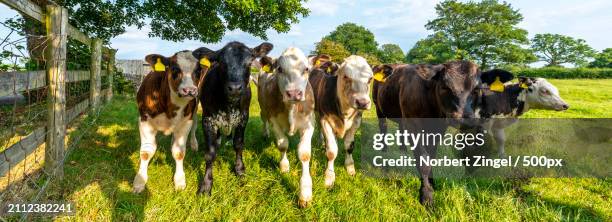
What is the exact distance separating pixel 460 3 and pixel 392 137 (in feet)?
187

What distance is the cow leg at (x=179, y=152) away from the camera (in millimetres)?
4152

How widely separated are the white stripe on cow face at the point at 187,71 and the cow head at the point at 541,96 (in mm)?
6036

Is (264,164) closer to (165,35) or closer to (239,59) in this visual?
(239,59)

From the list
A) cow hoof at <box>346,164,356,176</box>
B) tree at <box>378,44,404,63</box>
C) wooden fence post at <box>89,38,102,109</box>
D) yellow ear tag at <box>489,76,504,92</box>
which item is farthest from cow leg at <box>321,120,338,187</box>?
tree at <box>378,44,404,63</box>

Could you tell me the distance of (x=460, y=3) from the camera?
2222 inches

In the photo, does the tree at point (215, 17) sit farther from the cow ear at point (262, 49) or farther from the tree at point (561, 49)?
the tree at point (561, 49)

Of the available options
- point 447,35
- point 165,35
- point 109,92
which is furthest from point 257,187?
point 447,35

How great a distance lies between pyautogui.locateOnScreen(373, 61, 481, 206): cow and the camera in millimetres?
4082

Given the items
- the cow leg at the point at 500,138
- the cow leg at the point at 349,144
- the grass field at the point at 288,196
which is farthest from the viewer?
the cow leg at the point at 500,138

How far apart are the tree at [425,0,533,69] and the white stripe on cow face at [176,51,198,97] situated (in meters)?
54.6

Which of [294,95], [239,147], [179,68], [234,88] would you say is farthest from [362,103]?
[179,68]

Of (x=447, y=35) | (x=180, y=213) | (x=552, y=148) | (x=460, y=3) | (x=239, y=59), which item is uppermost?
(x=460, y=3)

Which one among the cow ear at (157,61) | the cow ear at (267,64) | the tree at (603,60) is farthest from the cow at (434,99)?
the tree at (603,60)

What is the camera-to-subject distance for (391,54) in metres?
89.4
